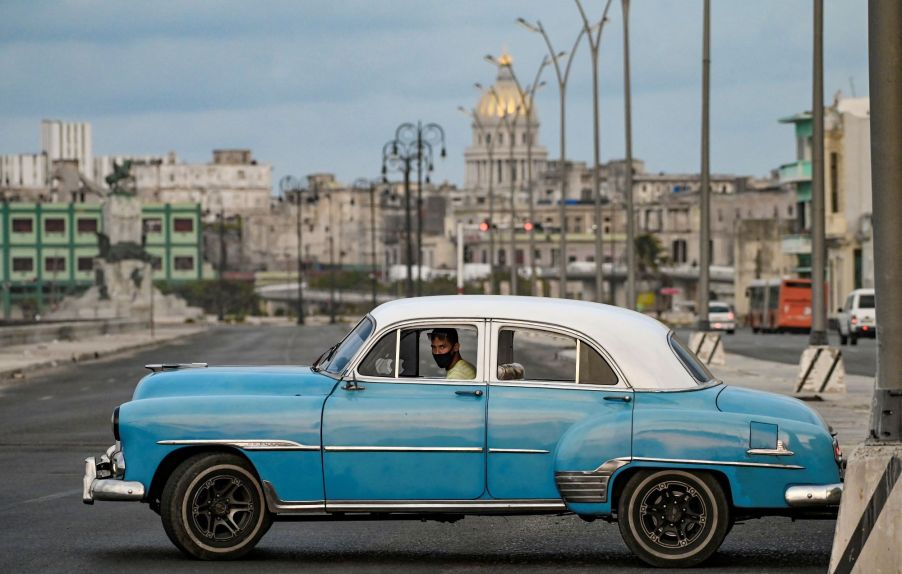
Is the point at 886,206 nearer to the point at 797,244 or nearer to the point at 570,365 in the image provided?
the point at 570,365

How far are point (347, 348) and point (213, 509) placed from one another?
48.0 inches

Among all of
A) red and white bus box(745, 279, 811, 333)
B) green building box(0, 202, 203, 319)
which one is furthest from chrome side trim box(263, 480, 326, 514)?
green building box(0, 202, 203, 319)

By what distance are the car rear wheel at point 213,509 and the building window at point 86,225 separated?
15456 cm

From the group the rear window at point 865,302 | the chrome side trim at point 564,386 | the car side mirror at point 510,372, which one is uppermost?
the rear window at point 865,302

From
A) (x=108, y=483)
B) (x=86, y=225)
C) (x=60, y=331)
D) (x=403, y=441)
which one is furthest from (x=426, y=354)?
(x=86, y=225)

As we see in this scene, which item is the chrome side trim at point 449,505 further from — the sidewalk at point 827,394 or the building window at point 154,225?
the building window at point 154,225

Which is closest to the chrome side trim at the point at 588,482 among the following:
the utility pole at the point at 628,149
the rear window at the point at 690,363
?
the rear window at the point at 690,363

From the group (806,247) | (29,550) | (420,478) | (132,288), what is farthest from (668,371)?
(132,288)

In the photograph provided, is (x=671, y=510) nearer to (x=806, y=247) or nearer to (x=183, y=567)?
(x=183, y=567)

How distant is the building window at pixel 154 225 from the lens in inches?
6393

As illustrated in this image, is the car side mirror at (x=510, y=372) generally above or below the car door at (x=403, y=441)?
above

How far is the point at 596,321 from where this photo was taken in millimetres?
10930

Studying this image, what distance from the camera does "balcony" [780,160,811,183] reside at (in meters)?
96.9

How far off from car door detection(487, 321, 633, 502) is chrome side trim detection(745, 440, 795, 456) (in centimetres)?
69
